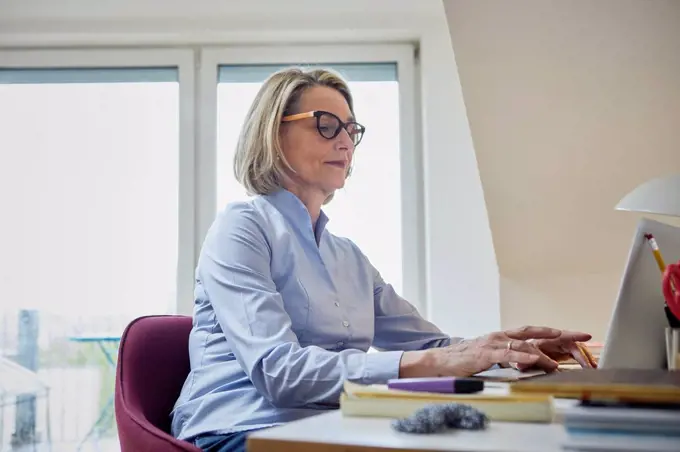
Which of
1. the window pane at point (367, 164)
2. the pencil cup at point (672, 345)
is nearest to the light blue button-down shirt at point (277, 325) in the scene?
the pencil cup at point (672, 345)

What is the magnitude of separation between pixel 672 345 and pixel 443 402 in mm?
523

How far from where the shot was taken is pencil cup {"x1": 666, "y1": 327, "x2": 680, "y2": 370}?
0.99 metres

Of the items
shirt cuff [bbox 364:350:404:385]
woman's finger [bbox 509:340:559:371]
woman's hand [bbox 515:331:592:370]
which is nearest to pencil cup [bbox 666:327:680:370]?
woman's finger [bbox 509:340:559:371]

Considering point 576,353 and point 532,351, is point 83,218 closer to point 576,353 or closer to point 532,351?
point 576,353

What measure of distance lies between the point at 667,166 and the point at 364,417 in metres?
1.87

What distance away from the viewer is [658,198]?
114 cm

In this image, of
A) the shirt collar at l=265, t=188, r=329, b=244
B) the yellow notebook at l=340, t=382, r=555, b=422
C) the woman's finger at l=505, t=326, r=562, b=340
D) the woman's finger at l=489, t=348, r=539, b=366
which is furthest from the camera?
the shirt collar at l=265, t=188, r=329, b=244

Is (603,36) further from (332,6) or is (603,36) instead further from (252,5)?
(252,5)

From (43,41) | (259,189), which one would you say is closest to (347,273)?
(259,189)

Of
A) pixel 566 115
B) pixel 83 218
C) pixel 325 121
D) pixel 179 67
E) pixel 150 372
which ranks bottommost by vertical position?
pixel 150 372

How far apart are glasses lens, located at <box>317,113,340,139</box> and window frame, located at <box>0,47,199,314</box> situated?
4.05 ft

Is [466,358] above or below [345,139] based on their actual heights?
below

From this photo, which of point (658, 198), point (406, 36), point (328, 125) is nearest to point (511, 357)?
point (658, 198)

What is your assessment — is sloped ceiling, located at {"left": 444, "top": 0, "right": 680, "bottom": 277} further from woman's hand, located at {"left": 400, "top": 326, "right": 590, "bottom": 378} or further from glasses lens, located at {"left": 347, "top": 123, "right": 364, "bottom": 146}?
woman's hand, located at {"left": 400, "top": 326, "right": 590, "bottom": 378}
